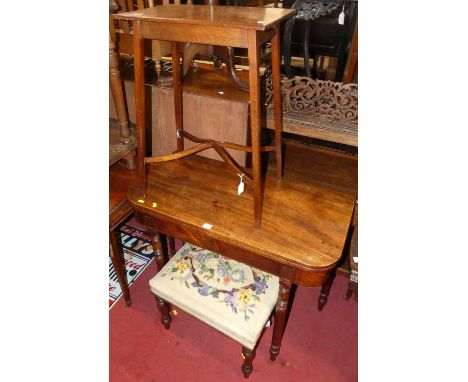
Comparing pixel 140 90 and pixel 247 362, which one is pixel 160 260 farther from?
pixel 140 90

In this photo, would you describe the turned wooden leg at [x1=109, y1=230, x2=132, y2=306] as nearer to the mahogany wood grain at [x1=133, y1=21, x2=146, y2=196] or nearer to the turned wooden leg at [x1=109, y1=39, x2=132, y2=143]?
the mahogany wood grain at [x1=133, y1=21, x2=146, y2=196]

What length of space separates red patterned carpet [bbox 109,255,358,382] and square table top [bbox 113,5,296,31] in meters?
1.36

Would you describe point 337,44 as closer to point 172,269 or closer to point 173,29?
point 173,29

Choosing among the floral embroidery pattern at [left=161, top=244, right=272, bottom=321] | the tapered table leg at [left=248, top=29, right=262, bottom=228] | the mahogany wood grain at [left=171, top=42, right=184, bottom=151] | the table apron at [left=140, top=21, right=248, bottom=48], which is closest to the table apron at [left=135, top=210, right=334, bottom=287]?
the tapered table leg at [left=248, top=29, right=262, bottom=228]

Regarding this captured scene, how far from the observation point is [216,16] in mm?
874

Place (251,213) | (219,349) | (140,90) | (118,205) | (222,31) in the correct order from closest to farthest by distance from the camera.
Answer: (222,31) < (140,90) < (251,213) < (118,205) < (219,349)

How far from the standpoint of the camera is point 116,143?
144 cm

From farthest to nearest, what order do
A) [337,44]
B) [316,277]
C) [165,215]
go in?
[337,44] < [165,215] < [316,277]

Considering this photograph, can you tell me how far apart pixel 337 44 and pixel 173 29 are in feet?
4.60

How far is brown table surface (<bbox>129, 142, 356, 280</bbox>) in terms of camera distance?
1.03 metres

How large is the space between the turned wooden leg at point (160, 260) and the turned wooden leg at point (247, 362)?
43 cm

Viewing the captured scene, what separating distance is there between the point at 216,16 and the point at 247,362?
1279 millimetres

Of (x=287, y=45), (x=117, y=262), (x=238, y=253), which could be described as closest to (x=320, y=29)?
(x=287, y=45)

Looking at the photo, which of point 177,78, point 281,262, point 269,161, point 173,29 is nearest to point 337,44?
point 269,161
